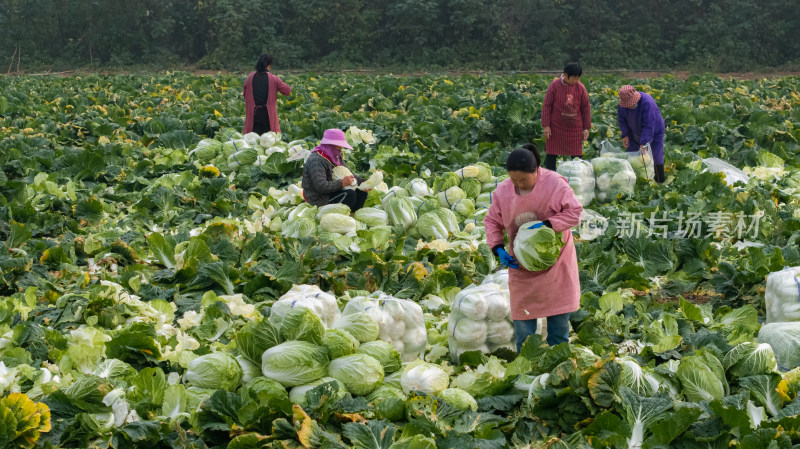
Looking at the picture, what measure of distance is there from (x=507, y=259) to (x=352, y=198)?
125 inches

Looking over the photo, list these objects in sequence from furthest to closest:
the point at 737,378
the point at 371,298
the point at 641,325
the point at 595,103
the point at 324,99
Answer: the point at 324,99 < the point at 595,103 < the point at 641,325 < the point at 371,298 < the point at 737,378

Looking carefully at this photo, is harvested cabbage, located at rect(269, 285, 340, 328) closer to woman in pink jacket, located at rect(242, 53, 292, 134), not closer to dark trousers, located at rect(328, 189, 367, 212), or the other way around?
dark trousers, located at rect(328, 189, 367, 212)

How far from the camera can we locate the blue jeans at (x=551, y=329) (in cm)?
454

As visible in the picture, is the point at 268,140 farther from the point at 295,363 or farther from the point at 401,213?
the point at 295,363

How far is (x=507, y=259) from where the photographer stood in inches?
173

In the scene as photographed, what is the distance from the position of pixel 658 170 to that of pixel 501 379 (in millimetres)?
5259

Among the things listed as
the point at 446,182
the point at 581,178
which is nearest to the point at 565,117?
the point at 581,178

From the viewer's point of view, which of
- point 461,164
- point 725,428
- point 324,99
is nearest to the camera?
point 725,428

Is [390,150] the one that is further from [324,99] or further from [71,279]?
[324,99]

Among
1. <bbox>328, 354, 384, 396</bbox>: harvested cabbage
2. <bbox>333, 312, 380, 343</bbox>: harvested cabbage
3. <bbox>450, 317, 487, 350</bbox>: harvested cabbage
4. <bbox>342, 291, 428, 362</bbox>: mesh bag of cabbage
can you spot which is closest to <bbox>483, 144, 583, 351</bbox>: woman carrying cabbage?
<bbox>450, 317, 487, 350</bbox>: harvested cabbage

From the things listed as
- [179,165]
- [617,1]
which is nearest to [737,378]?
[179,165]

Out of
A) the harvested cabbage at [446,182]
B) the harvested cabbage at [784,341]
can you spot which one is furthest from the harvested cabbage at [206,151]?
the harvested cabbage at [784,341]

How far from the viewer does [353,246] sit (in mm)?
6453

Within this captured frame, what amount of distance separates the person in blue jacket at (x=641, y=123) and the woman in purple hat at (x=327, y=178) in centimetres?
297
